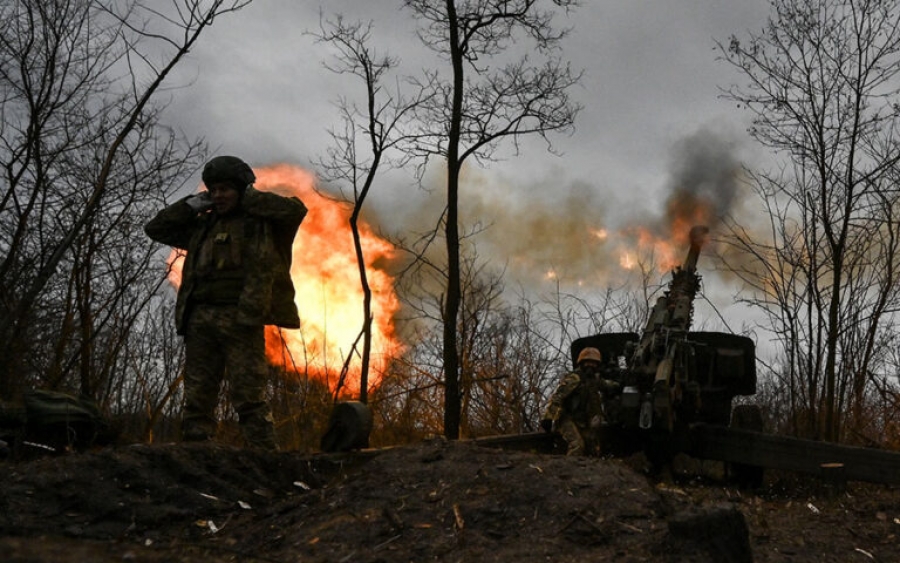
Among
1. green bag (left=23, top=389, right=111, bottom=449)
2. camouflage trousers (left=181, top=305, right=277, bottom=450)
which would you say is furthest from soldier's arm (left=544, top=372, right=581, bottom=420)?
green bag (left=23, top=389, right=111, bottom=449)

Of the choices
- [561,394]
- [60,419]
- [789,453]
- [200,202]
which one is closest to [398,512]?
[60,419]

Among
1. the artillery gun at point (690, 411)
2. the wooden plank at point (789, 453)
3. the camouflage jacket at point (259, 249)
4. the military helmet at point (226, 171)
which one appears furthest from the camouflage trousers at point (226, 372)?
the wooden plank at point (789, 453)

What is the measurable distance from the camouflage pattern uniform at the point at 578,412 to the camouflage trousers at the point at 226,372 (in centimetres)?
309

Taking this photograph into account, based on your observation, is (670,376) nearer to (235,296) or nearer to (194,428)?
(235,296)

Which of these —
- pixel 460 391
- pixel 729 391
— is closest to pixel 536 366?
pixel 460 391

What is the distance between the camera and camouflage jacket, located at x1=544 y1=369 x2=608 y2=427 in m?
9.05

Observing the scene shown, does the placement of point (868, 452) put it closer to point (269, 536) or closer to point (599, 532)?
point (599, 532)

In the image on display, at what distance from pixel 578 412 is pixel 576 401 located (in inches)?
4.2

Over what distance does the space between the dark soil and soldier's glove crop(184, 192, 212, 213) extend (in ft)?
7.20

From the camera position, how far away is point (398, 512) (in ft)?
16.2

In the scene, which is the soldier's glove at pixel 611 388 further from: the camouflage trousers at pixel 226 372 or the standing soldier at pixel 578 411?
the camouflage trousers at pixel 226 372

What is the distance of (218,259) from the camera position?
280 inches

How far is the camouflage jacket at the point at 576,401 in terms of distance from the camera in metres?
9.05

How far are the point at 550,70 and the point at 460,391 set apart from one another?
4934 mm
